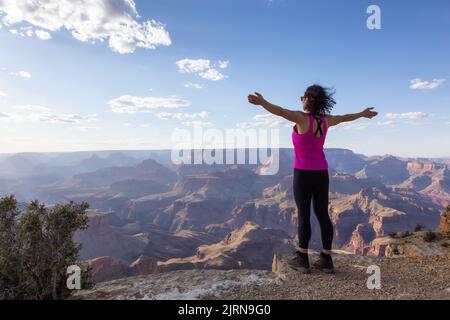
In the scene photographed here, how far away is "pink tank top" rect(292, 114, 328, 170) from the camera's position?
15.3 ft

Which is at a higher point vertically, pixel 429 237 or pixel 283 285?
pixel 283 285

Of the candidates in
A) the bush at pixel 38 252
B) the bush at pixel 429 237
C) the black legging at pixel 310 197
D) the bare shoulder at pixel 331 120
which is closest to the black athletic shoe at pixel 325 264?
the black legging at pixel 310 197

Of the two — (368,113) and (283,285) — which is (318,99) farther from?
(283,285)

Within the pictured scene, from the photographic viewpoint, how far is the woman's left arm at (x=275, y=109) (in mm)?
4227

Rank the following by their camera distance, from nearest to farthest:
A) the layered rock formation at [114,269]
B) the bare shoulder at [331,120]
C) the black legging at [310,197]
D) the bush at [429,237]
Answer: the black legging at [310,197]
the bare shoulder at [331,120]
the bush at [429,237]
the layered rock formation at [114,269]

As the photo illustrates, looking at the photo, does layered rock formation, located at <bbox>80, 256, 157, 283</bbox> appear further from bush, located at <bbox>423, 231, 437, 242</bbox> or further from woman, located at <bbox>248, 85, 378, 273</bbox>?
woman, located at <bbox>248, 85, 378, 273</bbox>

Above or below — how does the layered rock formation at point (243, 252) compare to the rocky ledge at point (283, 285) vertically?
below

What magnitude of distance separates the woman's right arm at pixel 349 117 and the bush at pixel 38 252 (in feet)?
14.9

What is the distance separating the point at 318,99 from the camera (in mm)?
4773

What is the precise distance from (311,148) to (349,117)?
1083mm

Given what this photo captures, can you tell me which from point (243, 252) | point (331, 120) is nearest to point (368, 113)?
point (331, 120)

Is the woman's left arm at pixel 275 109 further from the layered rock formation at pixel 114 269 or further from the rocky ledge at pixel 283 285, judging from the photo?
the layered rock formation at pixel 114 269

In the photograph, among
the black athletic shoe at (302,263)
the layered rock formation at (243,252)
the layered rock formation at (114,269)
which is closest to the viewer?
the black athletic shoe at (302,263)

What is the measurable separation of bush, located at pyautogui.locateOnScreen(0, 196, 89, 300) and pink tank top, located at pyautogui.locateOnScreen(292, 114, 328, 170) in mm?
3937
